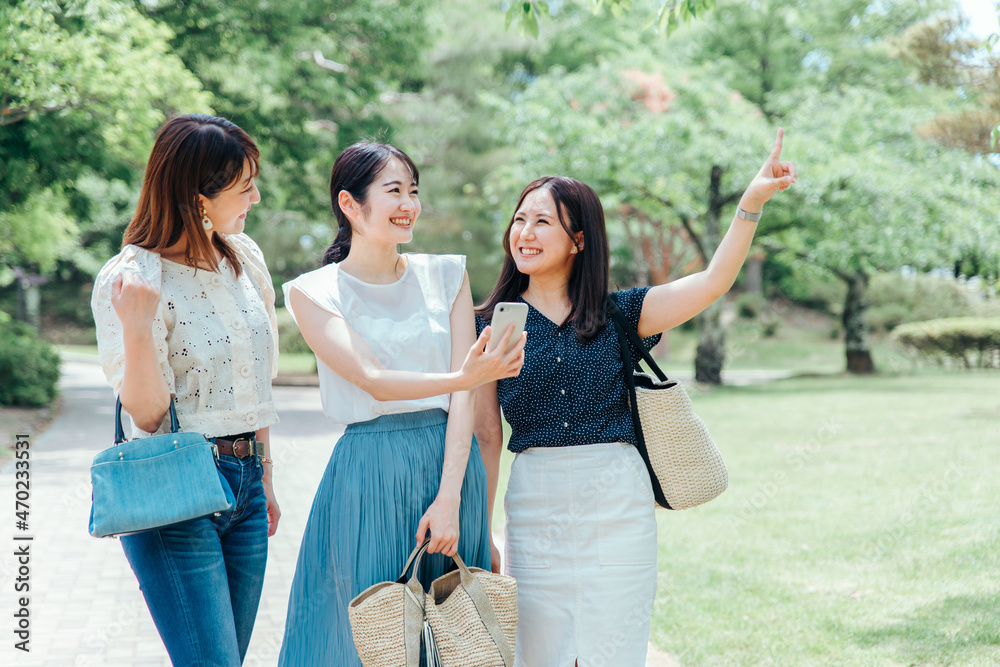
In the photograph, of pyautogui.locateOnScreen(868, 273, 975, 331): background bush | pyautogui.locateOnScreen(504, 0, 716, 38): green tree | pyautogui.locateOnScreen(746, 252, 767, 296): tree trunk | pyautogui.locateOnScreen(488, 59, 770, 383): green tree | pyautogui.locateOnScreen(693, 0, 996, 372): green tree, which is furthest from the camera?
pyautogui.locateOnScreen(746, 252, 767, 296): tree trunk

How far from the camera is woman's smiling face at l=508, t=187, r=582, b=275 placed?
2.55 meters

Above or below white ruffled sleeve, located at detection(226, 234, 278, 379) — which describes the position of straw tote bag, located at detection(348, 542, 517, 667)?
below

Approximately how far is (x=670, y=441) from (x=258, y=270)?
4.25 feet

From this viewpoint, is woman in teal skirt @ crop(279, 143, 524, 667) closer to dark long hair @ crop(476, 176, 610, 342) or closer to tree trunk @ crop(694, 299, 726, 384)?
dark long hair @ crop(476, 176, 610, 342)

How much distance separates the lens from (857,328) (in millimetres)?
20391

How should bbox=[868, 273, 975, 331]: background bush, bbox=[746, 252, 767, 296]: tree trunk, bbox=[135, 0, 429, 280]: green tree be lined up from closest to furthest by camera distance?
bbox=[135, 0, 429, 280]: green tree
bbox=[868, 273, 975, 331]: background bush
bbox=[746, 252, 767, 296]: tree trunk

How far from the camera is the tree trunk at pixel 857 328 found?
66.3 feet

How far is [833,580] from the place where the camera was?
518 centimetres

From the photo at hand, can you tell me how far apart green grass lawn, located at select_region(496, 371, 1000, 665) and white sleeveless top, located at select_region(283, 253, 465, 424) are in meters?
2.39

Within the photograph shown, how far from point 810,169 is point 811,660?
12.8 m

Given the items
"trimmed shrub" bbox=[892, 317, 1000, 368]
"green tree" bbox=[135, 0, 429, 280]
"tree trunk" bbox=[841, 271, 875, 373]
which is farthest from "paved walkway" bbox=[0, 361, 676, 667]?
"trimmed shrub" bbox=[892, 317, 1000, 368]

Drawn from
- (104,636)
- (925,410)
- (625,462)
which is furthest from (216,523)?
(925,410)

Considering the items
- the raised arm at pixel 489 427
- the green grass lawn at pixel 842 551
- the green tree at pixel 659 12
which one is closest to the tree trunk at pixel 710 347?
the green grass lawn at pixel 842 551

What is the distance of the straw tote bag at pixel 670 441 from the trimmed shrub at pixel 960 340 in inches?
762
